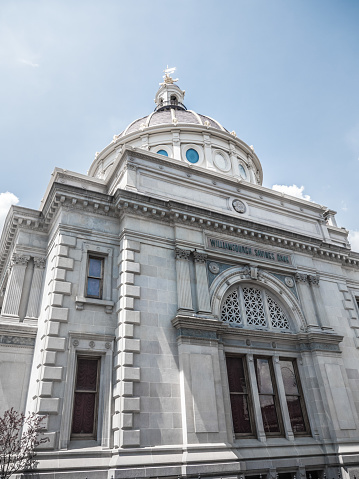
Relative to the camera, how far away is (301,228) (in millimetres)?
23578

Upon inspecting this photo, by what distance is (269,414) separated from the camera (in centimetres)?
1680

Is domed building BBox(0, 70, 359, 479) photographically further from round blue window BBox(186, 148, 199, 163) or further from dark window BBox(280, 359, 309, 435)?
round blue window BBox(186, 148, 199, 163)

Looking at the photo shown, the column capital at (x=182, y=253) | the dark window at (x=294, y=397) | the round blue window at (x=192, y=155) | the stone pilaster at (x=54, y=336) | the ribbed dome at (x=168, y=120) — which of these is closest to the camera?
the stone pilaster at (x=54, y=336)

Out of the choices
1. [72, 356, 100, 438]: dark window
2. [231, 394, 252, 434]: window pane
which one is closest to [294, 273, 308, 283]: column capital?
[231, 394, 252, 434]: window pane

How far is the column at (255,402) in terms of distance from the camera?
15.8 meters

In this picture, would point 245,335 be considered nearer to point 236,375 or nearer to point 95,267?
point 236,375

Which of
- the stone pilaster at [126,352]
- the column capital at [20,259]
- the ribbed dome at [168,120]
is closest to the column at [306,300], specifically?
the stone pilaster at [126,352]

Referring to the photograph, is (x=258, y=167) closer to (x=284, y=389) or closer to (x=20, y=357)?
(x=284, y=389)

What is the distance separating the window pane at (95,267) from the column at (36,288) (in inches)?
120

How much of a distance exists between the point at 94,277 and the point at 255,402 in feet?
28.8

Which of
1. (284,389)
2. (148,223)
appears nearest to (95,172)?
(148,223)

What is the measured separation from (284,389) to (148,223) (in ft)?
32.7

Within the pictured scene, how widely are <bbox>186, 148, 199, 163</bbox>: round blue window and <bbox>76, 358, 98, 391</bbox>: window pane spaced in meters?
20.5

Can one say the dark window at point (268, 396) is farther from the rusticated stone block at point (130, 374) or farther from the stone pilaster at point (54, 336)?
the stone pilaster at point (54, 336)
